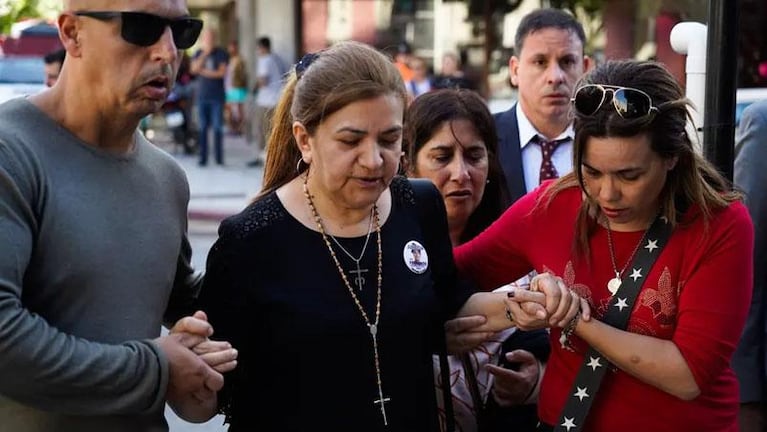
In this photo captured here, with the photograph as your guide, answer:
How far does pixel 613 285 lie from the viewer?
111 inches

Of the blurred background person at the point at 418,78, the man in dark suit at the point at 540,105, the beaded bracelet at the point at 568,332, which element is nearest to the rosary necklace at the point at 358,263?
the beaded bracelet at the point at 568,332

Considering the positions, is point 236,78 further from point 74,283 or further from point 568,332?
point 74,283

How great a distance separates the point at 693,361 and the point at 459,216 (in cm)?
115

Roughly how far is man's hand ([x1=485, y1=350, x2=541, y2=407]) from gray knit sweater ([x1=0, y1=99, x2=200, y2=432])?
107 centimetres

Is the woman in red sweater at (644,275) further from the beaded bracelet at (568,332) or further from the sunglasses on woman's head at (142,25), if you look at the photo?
the sunglasses on woman's head at (142,25)

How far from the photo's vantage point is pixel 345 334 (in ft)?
8.87

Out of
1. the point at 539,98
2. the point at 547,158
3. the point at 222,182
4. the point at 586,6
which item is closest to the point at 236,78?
the point at 222,182

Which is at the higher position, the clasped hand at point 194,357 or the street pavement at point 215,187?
the clasped hand at point 194,357

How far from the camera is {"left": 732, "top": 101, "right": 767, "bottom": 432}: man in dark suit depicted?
138 inches

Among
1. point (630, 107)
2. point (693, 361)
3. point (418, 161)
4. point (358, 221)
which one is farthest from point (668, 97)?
point (418, 161)

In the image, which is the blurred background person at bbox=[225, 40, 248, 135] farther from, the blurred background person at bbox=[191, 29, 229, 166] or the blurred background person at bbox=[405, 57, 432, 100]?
the blurred background person at bbox=[405, 57, 432, 100]

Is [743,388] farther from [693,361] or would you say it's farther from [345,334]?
[345,334]

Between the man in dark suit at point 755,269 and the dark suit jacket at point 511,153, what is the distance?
93 cm

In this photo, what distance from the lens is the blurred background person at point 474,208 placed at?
130 inches
